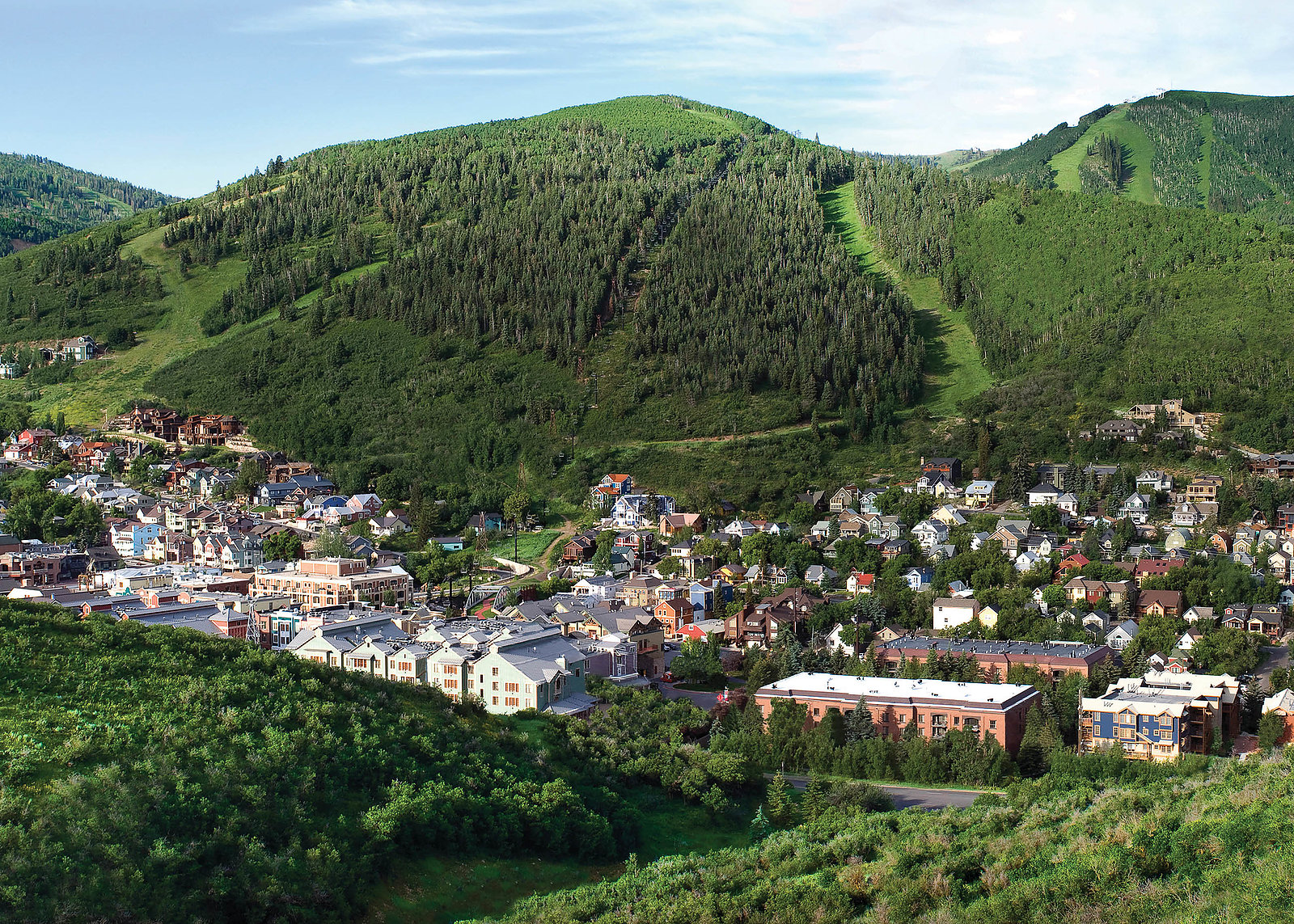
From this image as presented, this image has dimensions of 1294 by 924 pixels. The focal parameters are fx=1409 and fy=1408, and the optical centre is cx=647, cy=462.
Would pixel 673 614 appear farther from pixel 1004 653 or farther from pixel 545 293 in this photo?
pixel 545 293

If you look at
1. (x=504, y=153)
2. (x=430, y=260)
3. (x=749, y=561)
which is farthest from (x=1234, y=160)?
(x=749, y=561)

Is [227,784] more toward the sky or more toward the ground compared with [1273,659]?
more toward the sky

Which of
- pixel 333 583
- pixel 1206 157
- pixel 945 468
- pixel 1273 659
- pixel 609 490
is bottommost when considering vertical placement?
pixel 1273 659

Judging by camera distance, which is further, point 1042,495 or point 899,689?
point 1042,495

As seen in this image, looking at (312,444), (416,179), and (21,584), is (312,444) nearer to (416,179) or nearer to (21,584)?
(21,584)

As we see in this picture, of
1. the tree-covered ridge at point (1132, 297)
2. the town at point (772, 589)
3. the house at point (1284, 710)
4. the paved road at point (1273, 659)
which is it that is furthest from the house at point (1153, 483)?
the house at point (1284, 710)

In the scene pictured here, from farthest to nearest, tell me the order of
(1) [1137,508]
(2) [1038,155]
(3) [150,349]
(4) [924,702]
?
(2) [1038,155] → (3) [150,349] → (1) [1137,508] → (4) [924,702]

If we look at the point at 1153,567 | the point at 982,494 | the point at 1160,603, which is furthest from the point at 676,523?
the point at 1160,603

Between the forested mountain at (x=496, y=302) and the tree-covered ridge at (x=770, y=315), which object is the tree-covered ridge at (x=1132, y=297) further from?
the forested mountain at (x=496, y=302)
